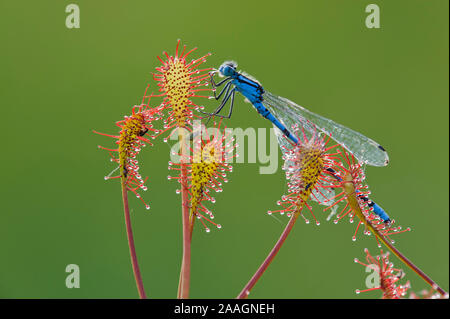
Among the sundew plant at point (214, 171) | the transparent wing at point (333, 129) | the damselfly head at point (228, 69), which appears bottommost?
the sundew plant at point (214, 171)

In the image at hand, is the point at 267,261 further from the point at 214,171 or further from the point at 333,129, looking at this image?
the point at 333,129

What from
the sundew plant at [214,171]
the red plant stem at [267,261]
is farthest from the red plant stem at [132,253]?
the red plant stem at [267,261]

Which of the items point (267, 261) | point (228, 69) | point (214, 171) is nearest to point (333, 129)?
point (228, 69)

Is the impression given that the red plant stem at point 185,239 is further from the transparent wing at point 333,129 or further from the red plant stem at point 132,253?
the transparent wing at point 333,129

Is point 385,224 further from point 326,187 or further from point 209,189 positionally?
point 209,189

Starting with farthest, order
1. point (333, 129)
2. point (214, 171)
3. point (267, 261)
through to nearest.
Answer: point (333, 129)
point (214, 171)
point (267, 261)

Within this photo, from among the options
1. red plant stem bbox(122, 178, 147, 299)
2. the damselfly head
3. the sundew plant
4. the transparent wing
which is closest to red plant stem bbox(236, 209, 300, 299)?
the sundew plant
